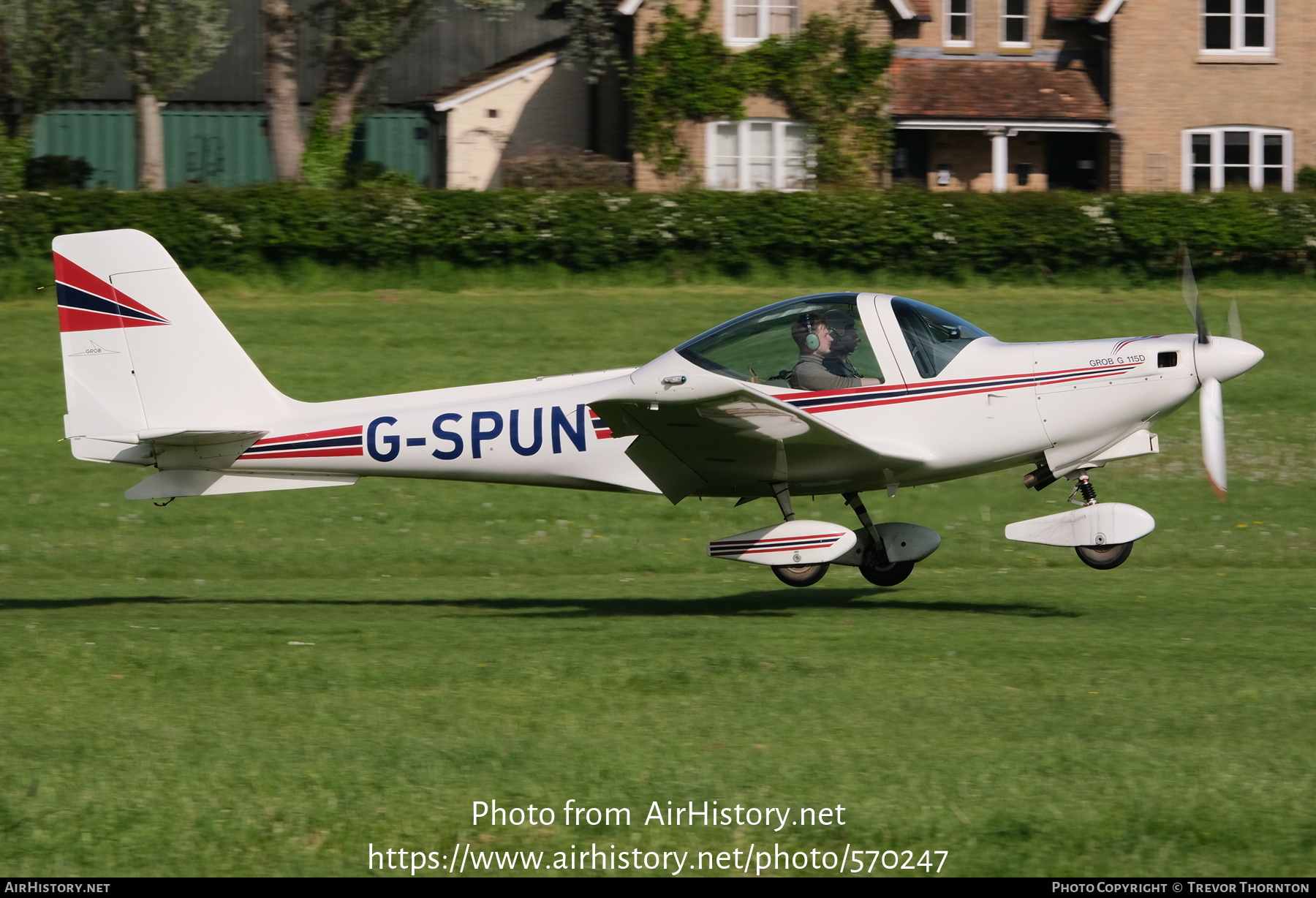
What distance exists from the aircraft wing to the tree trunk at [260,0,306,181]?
19442 mm

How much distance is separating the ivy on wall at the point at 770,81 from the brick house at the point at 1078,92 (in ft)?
1.20

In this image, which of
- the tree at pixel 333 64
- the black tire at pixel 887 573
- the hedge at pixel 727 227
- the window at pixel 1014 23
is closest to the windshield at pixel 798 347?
the black tire at pixel 887 573

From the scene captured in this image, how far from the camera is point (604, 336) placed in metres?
21.8

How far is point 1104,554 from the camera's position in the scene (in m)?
10.6

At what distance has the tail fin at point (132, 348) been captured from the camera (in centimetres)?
1127

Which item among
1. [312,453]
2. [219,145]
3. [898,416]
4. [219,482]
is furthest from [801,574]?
[219,145]

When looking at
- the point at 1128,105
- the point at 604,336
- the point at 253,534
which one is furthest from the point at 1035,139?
the point at 253,534

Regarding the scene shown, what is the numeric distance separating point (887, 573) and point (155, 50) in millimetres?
22117

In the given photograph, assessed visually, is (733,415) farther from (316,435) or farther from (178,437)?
(178,437)

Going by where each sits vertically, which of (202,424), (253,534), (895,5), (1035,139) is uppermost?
(895,5)

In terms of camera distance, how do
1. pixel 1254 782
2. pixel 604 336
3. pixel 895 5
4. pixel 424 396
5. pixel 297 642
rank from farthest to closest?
pixel 895 5 → pixel 604 336 → pixel 424 396 → pixel 297 642 → pixel 1254 782

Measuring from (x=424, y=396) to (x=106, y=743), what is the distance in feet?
16.0

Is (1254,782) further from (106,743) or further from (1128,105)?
(1128,105)

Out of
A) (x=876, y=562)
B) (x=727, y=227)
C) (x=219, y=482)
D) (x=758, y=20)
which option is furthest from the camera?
(x=758, y=20)
